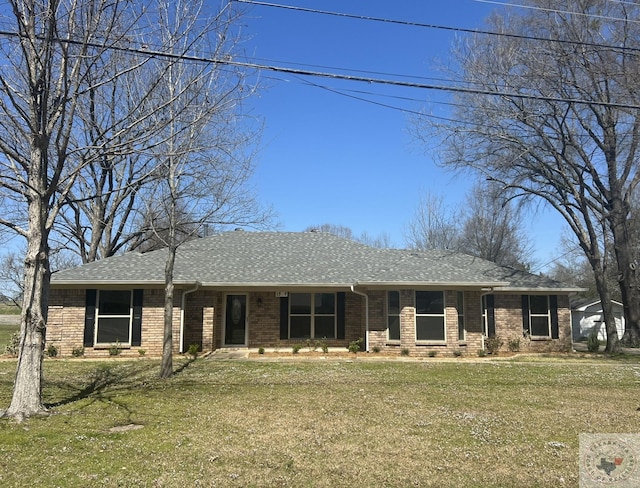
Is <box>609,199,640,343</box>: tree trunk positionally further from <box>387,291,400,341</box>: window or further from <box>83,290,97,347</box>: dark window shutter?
<box>83,290,97,347</box>: dark window shutter

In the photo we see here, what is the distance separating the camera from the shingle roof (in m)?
15.7

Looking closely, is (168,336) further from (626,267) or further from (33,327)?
(626,267)

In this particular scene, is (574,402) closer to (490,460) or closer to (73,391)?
(490,460)

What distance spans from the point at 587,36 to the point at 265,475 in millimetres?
17883

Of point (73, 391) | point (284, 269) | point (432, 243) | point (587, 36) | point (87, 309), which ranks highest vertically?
point (587, 36)

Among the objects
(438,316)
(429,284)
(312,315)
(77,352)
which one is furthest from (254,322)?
(438,316)

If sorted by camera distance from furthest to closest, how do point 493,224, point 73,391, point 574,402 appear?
point 493,224, point 73,391, point 574,402

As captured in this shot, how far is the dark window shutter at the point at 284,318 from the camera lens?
54.7ft

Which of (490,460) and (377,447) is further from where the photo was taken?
(377,447)

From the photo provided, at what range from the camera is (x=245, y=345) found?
54.8 ft

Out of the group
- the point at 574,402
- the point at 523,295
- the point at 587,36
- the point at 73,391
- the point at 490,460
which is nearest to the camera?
the point at 490,460

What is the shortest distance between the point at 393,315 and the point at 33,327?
11181 millimetres

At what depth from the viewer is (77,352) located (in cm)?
1516

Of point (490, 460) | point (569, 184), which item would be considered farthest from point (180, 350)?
point (569, 184)
